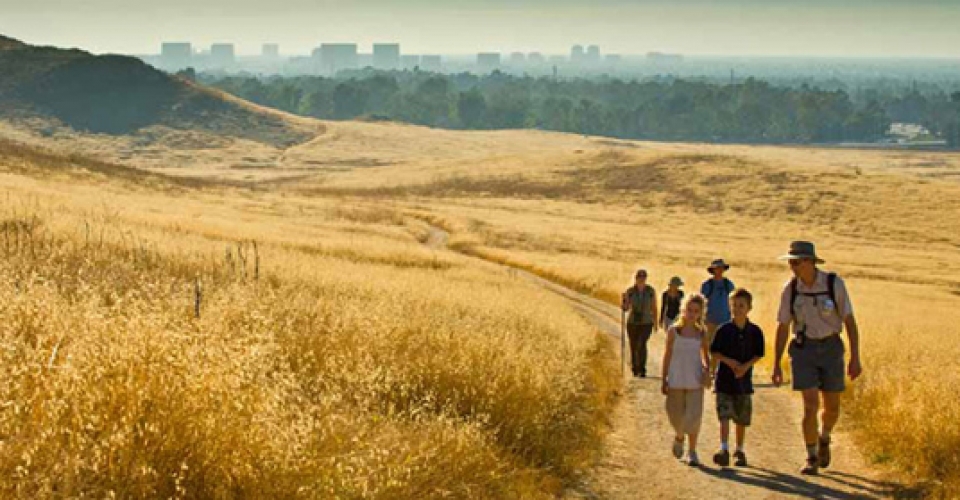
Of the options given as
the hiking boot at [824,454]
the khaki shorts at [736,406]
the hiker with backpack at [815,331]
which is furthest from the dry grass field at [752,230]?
the khaki shorts at [736,406]

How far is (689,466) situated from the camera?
1033 centimetres

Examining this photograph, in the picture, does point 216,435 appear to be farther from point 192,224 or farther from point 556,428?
point 192,224

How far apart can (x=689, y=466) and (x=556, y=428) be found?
4.67ft

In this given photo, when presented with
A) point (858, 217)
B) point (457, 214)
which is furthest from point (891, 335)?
point (858, 217)

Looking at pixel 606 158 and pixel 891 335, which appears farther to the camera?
pixel 606 158

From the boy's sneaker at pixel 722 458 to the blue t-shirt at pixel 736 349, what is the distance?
24.3 inches

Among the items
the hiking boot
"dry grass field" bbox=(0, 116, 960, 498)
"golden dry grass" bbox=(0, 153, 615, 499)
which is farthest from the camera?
the hiking boot

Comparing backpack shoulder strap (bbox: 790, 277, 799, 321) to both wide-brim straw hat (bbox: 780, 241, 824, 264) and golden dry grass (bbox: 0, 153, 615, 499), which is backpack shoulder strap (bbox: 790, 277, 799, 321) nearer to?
wide-brim straw hat (bbox: 780, 241, 824, 264)

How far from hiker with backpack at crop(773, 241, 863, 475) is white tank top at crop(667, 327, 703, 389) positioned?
0.84m

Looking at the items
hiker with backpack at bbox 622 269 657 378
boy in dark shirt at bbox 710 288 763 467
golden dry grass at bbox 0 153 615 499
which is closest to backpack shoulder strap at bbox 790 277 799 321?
boy in dark shirt at bbox 710 288 763 467

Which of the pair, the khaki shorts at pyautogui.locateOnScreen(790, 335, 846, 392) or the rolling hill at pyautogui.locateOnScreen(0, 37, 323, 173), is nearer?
the khaki shorts at pyautogui.locateOnScreen(790, 335, 846, 392)

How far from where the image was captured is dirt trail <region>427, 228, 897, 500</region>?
30.6 feet

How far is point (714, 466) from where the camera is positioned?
1036cm

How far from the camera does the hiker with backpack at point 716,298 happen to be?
1494 cm
